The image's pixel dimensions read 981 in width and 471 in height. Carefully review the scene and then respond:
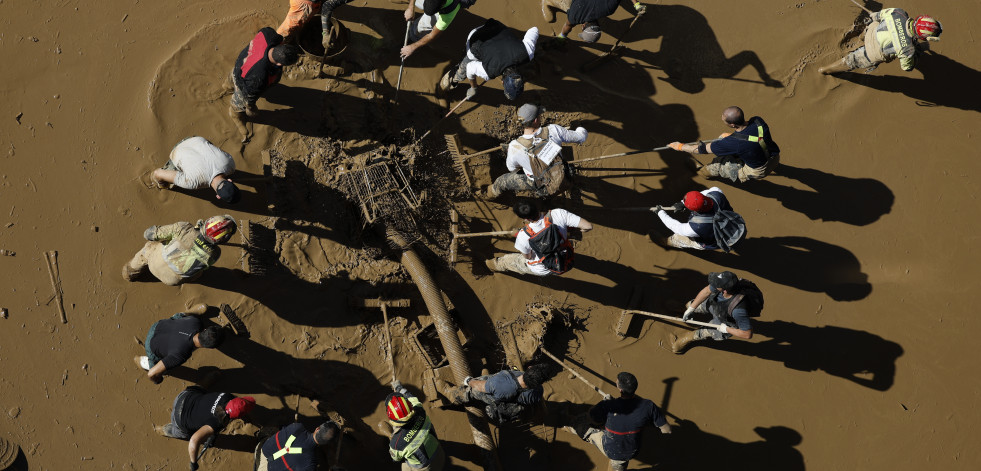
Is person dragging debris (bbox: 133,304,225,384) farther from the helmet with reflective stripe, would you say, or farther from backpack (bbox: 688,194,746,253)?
backpack (bbox: 688,194,746,253)

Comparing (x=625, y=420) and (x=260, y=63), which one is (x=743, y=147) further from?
(x=260, y=63)

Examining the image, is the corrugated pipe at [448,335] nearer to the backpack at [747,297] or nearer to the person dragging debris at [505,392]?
the person dragging debris at [505,392]

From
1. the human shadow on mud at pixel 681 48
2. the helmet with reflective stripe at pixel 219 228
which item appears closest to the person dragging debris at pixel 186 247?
the helmet with reflective stripe at pixel 219 228

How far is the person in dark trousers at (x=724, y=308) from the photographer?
23.8 ft

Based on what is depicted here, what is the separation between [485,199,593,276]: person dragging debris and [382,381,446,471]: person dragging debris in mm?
1982

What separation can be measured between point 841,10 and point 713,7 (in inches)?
75.0

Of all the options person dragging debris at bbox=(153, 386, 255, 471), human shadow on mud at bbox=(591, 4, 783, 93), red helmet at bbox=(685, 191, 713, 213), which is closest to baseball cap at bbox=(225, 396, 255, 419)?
person dragging debris at bbox=(153, 386, 255, 471)

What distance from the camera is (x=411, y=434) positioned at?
680 cm

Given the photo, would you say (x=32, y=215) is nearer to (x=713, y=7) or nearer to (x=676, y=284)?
(x=676, y=284)

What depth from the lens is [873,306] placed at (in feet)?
29.2

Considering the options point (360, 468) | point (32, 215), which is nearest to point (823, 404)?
point (360, 468)

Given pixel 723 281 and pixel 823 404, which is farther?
pixel 823 404

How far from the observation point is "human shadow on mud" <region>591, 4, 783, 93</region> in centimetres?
902

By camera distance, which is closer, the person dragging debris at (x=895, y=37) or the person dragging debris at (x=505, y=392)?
the person dragging debris at (x=505, y=392)
